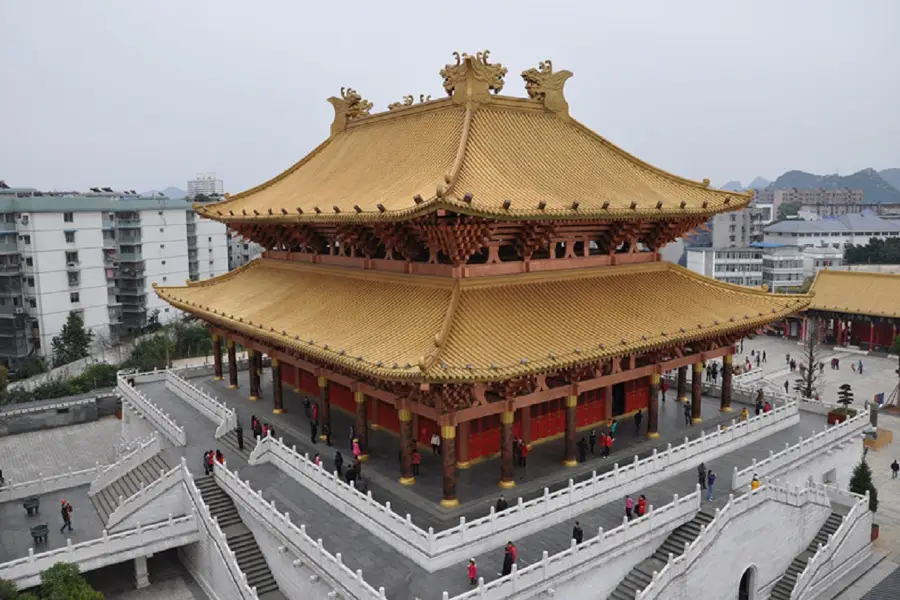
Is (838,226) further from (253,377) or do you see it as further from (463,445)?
(463,445)

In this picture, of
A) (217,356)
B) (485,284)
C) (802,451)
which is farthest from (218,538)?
(802,451)

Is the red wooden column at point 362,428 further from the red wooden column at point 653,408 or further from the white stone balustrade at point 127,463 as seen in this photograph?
the red wooden column at point 653,408

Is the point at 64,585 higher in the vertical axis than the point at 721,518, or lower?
lower

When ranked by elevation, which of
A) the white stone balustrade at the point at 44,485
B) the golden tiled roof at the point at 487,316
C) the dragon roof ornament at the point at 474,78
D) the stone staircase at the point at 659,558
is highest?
the dragon roof ornament at the point at 474,78

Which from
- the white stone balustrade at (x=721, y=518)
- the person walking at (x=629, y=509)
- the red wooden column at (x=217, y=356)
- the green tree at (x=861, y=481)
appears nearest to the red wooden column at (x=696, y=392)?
the white stone balustrade at (x=721, y=518)

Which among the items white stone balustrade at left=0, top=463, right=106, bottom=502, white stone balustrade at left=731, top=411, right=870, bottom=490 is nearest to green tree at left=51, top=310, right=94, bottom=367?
white stone balustrade at left=0, top=463, right=106, bottom=502

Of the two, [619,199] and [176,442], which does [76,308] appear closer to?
[176,442]
